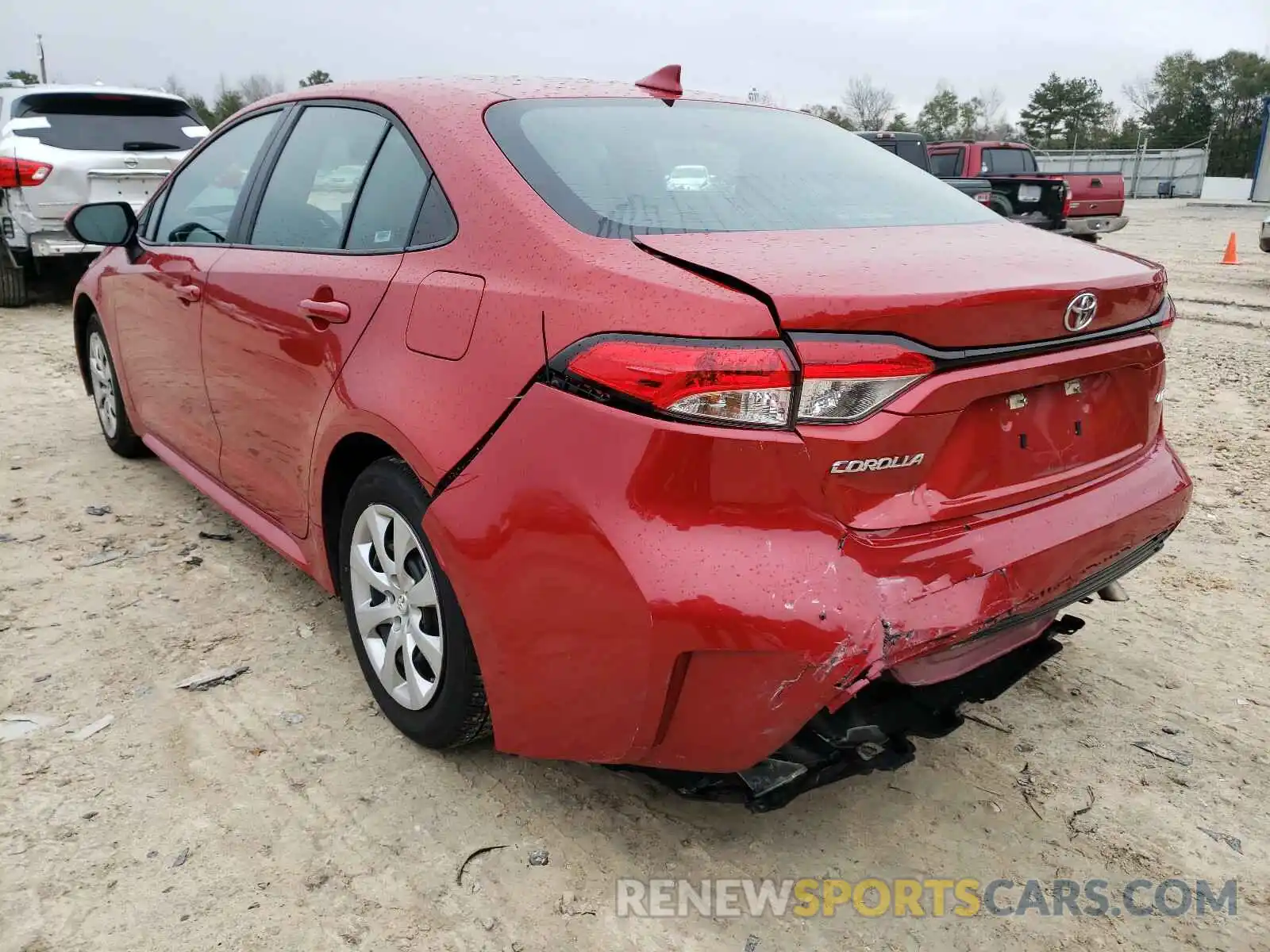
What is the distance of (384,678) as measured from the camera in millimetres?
2516

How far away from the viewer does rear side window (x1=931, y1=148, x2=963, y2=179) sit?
1508 centimetres

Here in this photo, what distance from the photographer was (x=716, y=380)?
66.0 inches

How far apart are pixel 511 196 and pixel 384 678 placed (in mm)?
1270

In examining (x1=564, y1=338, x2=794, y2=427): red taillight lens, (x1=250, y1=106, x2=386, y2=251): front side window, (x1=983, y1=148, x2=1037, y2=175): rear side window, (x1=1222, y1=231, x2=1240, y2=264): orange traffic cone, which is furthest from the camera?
(x1=983, y1=148, x2=1037, y2=175): rear side window

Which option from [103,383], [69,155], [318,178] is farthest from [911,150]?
[318,178]

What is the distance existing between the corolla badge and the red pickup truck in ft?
45.2

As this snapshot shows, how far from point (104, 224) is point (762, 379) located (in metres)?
3.40

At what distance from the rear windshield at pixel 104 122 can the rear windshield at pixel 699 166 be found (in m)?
7.89

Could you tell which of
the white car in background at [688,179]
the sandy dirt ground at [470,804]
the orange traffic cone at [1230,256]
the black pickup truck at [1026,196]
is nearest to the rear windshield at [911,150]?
the black pickup truck at [1026,196]

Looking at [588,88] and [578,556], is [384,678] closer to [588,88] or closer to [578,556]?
[578,556]

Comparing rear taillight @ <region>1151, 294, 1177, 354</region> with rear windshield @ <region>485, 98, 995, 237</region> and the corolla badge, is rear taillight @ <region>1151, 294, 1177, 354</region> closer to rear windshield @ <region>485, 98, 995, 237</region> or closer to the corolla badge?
rear windshield @ <region>485, 98, 995, 237</region>

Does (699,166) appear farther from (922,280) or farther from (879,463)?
(879,463)

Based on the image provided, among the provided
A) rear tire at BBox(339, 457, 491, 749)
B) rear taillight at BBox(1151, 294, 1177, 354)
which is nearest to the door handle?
rear tire at BBox(339, 457, 491, 749)

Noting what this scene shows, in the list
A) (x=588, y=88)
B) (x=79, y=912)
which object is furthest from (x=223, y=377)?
(x=79, y=912)
